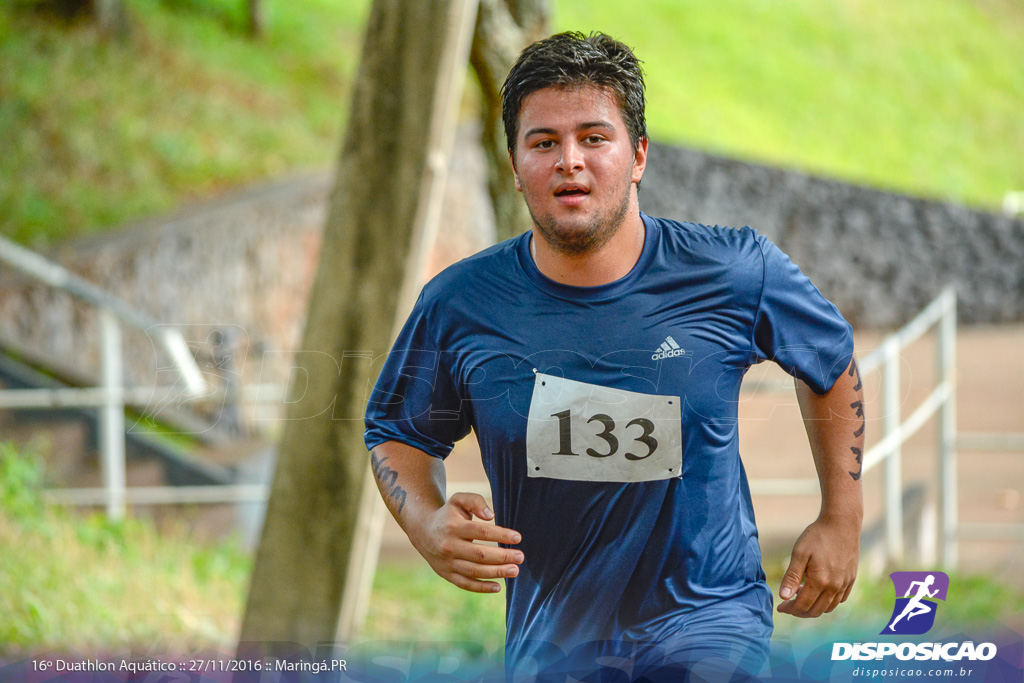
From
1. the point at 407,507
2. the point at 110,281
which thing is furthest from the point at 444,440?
the point at 110,281

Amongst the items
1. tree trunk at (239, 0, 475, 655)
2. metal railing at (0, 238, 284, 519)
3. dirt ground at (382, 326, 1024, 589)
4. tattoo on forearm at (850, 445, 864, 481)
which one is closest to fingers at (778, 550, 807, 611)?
tattoo on forearm at (850, 445, 864, 481)

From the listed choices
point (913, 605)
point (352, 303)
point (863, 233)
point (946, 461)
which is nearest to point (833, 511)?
point (913, 605)

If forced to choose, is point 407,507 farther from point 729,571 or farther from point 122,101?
point 122,101

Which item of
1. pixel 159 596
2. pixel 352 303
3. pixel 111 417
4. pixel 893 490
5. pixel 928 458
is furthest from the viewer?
pixel 928 458

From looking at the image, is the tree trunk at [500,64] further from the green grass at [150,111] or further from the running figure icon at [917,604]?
the green grass at [150,111]

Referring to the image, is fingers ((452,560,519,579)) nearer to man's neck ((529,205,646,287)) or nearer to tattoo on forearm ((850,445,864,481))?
man's neck ((529,205,646,287))

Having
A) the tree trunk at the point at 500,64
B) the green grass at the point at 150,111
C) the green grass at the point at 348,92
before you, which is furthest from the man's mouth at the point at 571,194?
the green grass at the point at 150,111

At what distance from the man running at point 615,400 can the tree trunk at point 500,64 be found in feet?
5.01

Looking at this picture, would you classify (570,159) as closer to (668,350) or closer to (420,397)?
(668,350)

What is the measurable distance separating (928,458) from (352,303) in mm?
5606

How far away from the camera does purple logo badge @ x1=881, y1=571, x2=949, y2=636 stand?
5.60ft

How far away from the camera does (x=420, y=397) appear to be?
63.8 inches

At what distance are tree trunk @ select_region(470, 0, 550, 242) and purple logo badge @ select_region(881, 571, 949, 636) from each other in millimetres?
1762

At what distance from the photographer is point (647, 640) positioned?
1.56 metres
